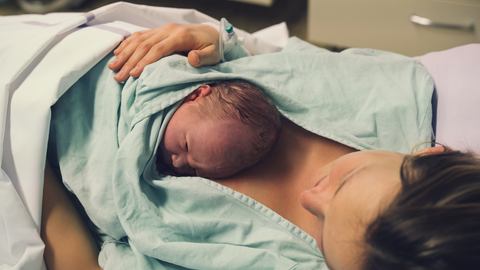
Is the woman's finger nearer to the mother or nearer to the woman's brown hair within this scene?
the mother

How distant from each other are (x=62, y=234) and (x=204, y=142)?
0.33 metres

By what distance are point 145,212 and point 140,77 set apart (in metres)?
0.27

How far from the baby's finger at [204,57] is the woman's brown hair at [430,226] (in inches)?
18.5

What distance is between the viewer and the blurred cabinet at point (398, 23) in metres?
1.18

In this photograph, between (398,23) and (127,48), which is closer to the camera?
(127,48)

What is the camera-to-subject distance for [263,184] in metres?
0.76

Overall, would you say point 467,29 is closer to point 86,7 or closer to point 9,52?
point 9,52

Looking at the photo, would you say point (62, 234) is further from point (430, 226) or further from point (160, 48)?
point (430, 226)

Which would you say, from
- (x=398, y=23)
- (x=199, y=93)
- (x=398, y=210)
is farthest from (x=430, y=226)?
(x=398, y=23)

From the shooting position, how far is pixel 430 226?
1.40 ft

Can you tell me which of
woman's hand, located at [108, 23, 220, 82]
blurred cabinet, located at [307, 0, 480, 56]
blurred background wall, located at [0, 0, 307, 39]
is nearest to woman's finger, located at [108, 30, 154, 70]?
woman's hand, located at [108, 23, 220, 82]

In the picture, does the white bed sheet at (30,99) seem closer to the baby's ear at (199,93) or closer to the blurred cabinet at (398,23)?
the baby's ear at (199,93)

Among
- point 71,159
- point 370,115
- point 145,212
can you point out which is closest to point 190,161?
point 145,212

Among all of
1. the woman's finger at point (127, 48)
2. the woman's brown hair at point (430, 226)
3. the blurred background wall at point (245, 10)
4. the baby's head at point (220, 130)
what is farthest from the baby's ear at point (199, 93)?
the blurred background wall at point (245, 10)
